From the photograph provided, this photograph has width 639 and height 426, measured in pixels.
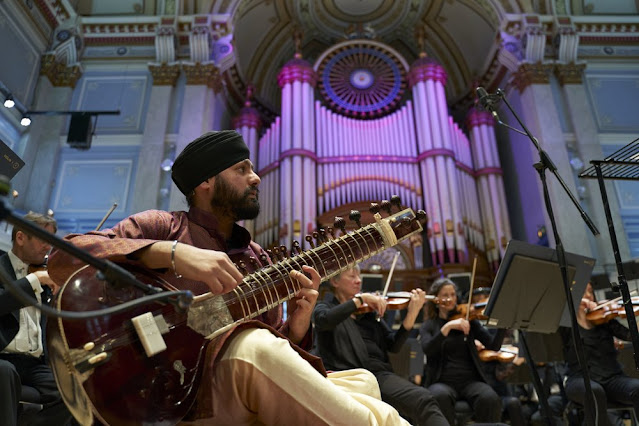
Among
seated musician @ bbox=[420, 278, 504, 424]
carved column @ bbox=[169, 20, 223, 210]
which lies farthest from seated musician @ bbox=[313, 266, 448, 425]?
carved column @ bbox=[169, 20, 223, 210]

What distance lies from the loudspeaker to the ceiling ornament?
13.7ft

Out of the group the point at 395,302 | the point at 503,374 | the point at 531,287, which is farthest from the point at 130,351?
the point at 503,374

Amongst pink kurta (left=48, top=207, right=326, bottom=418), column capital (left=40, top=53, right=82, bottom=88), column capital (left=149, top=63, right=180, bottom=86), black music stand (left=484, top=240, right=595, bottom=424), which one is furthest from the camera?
column capital (left=149, top=63, right=180, bottom=86)

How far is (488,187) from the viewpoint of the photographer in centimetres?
812

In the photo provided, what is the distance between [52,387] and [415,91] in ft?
25.1

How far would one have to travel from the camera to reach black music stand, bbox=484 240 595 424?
303 cm

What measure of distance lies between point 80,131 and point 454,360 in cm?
591

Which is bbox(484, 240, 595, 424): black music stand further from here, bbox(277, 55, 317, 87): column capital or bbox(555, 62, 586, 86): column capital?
bbox(277, 55, 317, 87): column capital

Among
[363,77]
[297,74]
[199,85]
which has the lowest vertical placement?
[199,85]

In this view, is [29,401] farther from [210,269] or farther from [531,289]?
[531,289]

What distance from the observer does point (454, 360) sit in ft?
11.6

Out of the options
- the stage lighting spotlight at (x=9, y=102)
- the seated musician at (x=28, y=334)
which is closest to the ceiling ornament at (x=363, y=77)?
the stage lighting spotlight at (x=9, y=102)

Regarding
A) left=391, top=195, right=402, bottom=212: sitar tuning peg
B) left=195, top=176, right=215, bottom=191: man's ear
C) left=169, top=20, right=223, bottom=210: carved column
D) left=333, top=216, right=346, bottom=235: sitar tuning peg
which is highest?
left=169, top=20, right=223, bottom=210: carved column

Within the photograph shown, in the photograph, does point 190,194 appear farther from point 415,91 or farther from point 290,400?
point 415,91
